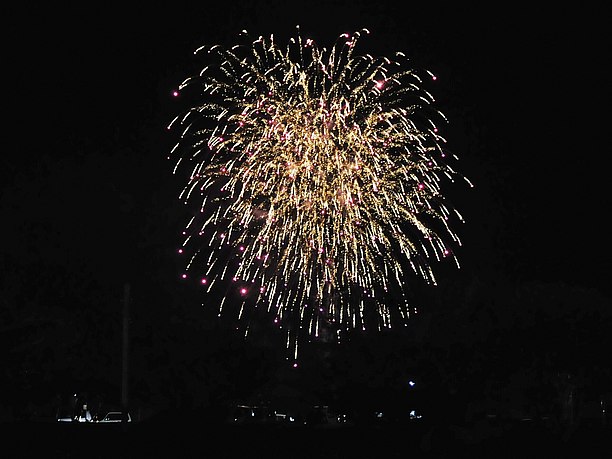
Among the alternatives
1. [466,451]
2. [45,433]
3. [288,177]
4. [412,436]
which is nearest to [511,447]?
[466,451]

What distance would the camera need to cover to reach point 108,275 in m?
38.6

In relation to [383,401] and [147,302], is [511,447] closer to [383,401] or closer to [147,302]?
[383,401]

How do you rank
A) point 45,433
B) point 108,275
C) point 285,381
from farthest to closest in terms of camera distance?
point 285,381, point 108,275, point 45,433

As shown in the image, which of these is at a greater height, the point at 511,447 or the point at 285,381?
the point at 285,381

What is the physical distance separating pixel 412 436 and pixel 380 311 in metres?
24.1

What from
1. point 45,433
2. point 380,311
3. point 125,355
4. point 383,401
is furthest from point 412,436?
point 380,311

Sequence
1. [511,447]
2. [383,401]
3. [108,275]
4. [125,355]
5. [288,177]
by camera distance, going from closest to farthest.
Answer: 1. [511,447]
2. [288,177]
3. [125,355]
4. [383,401]
5. [108,275]

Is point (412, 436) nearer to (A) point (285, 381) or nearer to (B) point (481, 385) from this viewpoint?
(B) point (481, 385)

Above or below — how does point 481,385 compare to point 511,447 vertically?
above

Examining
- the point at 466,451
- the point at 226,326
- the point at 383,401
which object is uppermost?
the point at 226,326

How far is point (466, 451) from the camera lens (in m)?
15.7

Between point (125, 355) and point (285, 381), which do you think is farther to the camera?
point (285, 381)

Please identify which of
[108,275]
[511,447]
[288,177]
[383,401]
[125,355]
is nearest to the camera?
[511,447]

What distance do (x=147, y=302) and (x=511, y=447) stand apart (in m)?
25.6
